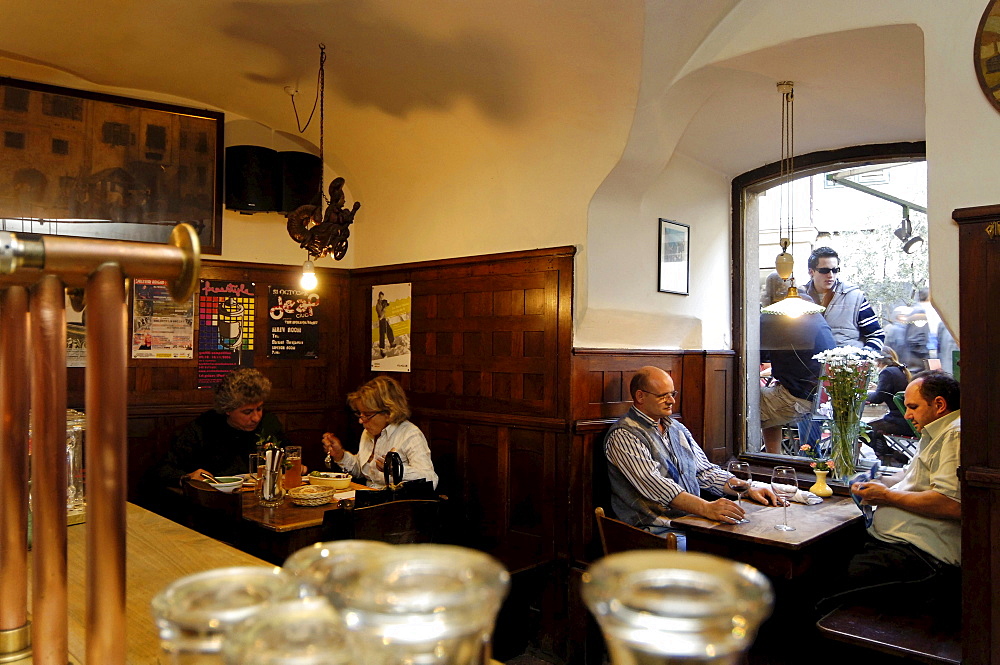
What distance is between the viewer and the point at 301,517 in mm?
3480

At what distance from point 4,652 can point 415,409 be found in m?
4.71

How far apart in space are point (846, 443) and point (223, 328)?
4.51m

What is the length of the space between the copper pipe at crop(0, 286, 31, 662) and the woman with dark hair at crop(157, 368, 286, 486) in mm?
3893

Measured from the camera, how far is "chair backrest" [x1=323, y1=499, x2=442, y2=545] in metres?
3.20

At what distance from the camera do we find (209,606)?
50cm

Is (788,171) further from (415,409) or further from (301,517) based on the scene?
(301,517)

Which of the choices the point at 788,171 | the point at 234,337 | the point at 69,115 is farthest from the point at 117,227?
the point at 788,171

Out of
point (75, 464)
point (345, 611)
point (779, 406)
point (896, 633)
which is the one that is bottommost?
point (896, 633)

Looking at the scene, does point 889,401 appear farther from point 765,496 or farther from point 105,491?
point 105,491

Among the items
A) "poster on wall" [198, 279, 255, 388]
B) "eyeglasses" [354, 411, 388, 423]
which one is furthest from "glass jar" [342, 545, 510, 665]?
"poster on wall" [198, 279, 255, 388]

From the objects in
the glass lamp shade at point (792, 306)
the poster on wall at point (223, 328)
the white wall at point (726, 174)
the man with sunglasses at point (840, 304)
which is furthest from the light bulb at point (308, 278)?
the man with sunglasses at point (840, 304)

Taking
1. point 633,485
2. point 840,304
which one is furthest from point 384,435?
point 840,304

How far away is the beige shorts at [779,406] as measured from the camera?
554 centimetres

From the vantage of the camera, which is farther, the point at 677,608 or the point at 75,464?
the point at 75,464
